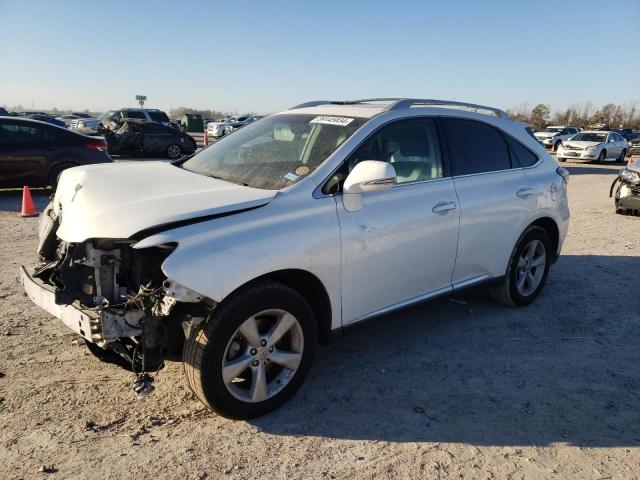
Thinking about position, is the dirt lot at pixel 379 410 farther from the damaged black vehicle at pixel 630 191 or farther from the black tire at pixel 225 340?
the damaged black vehicle at pixel 630 191

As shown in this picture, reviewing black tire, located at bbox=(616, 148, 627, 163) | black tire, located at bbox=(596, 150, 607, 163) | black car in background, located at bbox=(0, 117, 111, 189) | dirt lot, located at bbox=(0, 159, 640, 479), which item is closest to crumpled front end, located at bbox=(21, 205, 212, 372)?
dirt lot, located at bbox=(0, 159, 640, 479)

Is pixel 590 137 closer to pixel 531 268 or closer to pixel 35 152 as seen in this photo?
pixel 531 268

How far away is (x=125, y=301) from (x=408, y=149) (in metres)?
2.26

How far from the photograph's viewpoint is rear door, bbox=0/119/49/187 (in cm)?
979

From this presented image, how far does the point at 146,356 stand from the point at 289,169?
1.47 metres

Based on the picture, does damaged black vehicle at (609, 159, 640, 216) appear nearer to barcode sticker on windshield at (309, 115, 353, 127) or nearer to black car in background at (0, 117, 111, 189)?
barcode sticker on windshield at (309, 115, 353, 127)

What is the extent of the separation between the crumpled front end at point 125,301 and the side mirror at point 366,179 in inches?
43.7

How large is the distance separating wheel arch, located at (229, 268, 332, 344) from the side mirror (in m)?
0.51

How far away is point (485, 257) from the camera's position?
4.43 meters

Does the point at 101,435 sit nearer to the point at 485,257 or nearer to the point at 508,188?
the point at 485,257

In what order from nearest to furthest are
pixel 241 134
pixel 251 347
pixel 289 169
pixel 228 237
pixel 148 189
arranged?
pixel 228 237 < pixel 251 347 < pixel 148 189 < pixel 289 169 < pixel 241 134

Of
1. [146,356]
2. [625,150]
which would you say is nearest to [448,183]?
[146,356]

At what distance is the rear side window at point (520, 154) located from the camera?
15.7ft

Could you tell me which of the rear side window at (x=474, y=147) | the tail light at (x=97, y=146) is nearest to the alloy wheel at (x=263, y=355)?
the rear side window at (x=474, y=147)
